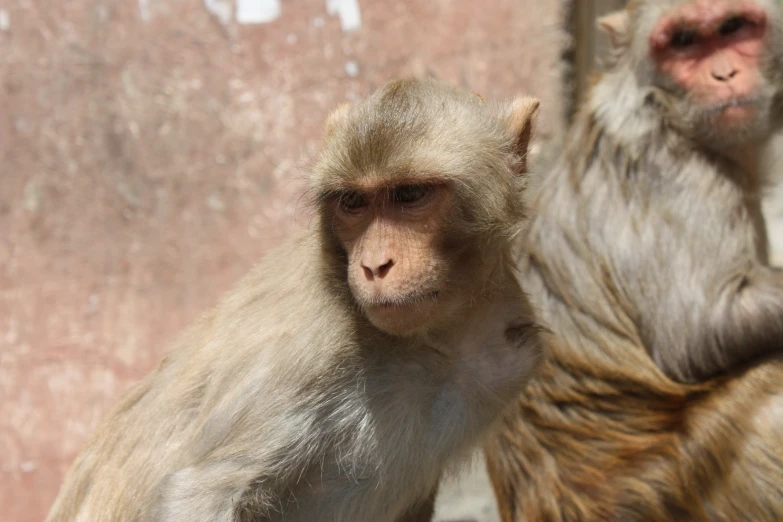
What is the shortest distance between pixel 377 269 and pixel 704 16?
95.9 inches

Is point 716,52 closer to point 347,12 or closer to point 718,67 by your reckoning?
point 718,67

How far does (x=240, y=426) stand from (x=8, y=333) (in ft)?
8.71

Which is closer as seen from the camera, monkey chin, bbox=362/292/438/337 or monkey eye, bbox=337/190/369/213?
monkey chin, bbox=362/292/438/337

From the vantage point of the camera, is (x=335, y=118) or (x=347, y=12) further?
(x=347, y=12)

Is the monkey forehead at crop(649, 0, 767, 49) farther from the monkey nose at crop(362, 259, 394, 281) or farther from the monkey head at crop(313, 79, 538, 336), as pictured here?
the monkey nose at crop(362, 259, 394, 281)

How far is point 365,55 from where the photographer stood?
4840 millimetres

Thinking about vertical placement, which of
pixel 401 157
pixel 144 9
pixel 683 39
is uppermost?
pixel 144 9

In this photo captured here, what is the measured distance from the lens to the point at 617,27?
4.48 m

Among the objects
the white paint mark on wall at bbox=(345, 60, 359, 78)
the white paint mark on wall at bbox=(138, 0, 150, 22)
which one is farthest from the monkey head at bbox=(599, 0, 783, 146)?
the white paint mark on wall at bbox=(138, 0, 150, 22)

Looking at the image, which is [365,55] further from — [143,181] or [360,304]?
[360,304]

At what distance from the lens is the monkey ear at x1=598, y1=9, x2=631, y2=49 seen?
4449mm

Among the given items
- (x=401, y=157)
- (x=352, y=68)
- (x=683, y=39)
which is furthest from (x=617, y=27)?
(x=401, y=157)

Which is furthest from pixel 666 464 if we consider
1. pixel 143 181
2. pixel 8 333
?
pixel 8 333

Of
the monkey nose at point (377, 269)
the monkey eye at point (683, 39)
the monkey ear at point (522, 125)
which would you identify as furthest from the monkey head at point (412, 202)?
the monkey eye at point (683, 39)
